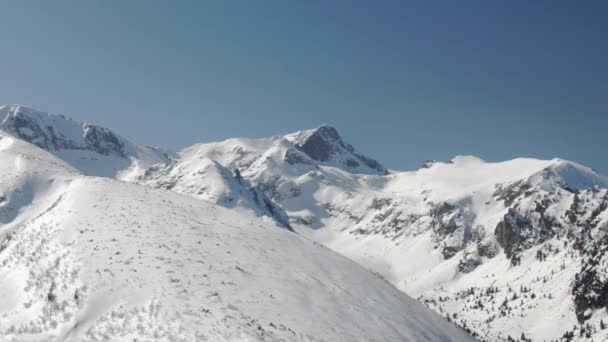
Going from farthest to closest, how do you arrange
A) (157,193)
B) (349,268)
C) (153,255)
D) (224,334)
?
(157,193) → (349,268) → (153,255) → (224,334)

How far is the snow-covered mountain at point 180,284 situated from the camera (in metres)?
27.3

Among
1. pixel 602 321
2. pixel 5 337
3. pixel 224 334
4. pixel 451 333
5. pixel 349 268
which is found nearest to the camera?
pixel 224 334

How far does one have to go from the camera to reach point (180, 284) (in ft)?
102

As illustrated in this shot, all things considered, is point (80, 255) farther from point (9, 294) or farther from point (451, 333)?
point (451, 333)

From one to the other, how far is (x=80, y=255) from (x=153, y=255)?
181 inches

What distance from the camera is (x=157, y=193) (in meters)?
61.8

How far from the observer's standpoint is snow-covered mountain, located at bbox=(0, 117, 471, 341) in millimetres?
27344

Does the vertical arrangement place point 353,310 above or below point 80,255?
above

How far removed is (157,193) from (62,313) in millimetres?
33416

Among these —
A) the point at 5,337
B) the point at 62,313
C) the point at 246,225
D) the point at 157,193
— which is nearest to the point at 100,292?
the point at 62,313

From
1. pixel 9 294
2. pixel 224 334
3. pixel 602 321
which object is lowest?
pixel 602 321

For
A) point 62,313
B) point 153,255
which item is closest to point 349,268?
point 153,255

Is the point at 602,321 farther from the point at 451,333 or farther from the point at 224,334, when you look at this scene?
the point at 224,334

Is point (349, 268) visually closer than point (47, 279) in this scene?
No
